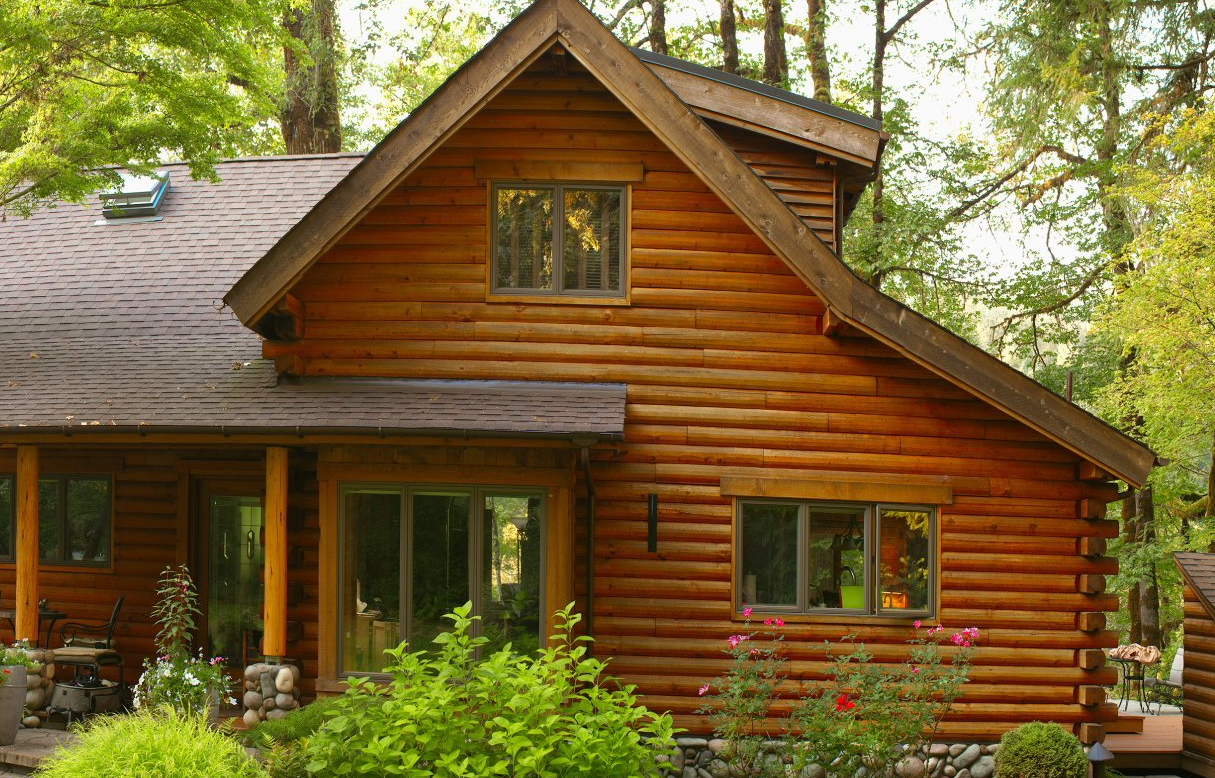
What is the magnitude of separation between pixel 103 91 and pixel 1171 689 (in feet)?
51.6

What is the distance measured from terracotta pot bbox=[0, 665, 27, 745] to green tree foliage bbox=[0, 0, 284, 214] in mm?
5051

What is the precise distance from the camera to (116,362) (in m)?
11.1

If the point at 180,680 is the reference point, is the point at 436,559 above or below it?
above

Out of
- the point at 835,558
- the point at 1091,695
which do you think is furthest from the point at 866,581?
the point at 1091,695

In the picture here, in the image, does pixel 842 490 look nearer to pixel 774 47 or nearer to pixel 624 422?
pixel 624 422

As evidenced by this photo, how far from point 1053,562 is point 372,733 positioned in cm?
635

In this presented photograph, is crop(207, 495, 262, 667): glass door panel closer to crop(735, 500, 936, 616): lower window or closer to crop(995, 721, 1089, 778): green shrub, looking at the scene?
crop(735, 500, 936, 616): lower window

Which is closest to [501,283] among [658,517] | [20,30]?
[658,517]

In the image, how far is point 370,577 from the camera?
9.73 m

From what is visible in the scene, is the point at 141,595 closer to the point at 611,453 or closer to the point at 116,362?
the point at 116,362

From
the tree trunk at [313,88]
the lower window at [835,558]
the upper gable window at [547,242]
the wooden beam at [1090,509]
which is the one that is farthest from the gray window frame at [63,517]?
the tree trunk at [313,88]

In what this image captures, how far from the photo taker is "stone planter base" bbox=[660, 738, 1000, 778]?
9.52m

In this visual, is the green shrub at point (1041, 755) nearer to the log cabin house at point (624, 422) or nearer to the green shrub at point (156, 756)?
the log cabin house at point (624, 422)

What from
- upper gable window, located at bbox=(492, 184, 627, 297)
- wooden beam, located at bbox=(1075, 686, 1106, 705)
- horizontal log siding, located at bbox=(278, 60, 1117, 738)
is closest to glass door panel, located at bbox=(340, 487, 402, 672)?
horizontal log siding, located at bbox=(278, 60, 1117, 738)
